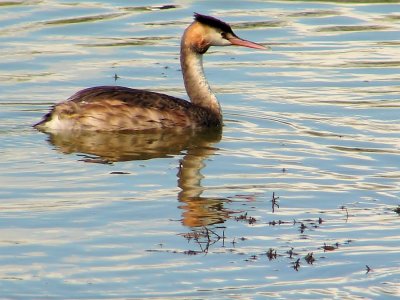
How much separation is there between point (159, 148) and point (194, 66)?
210 cm

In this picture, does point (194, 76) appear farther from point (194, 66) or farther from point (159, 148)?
point (159, 148)

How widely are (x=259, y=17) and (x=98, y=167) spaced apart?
9557 millimetres

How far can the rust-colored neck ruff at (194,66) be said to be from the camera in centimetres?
1560

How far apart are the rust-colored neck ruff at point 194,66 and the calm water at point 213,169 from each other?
0.42 m

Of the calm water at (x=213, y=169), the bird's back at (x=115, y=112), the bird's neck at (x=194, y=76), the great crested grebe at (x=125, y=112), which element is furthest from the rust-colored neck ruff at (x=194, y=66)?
the bird's back at (x=115, y=112)

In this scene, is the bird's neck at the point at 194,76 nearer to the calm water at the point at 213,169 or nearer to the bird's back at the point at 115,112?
the calm water at the point at 213,169

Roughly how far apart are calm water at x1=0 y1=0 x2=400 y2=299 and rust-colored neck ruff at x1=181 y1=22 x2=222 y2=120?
0.42 metres

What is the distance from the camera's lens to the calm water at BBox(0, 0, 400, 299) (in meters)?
9.27

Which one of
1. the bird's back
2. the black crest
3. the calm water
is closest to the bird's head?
the black crest

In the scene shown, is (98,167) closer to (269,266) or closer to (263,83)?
(269,266)

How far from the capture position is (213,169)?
500 inches

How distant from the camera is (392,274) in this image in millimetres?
9250

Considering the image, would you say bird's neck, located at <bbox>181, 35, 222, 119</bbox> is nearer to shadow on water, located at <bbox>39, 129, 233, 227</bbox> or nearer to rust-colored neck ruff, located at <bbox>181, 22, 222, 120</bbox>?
rust-colored neck ruff, located at <bbox>181, 22, 222, 120</bbox>

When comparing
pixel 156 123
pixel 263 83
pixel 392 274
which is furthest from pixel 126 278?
pixel 263 83
